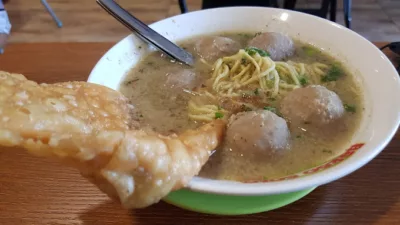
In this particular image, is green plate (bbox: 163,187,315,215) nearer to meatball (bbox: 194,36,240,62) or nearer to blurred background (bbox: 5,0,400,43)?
meatball (bbox: 194,36,240,62)

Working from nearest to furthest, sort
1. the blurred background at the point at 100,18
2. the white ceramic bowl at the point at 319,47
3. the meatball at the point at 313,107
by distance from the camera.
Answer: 1. the white ceramic bowl at the point at 319,47
2. the meatball at the point at 313,107
3. the blurred background at the point at 100,18

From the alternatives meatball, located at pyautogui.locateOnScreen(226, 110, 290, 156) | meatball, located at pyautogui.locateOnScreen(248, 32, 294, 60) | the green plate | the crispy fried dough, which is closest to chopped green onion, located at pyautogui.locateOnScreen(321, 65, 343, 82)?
meatball, located at pyautogui.locateOnScreen(248, 32, 294, 60)

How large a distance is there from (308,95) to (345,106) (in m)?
0.16

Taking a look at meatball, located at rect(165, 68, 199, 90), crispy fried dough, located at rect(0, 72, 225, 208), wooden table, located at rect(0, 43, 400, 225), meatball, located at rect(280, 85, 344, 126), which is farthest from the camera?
meatball, located at rect(165, 68, 199, 90)

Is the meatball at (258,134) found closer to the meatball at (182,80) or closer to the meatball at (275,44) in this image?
the meatball at (182,80)

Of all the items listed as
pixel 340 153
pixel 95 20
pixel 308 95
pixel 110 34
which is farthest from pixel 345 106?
pixel 95 20

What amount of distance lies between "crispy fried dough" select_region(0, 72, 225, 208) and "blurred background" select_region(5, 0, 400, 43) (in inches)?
109

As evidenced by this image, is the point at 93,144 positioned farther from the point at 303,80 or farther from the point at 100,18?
the point at 100,18

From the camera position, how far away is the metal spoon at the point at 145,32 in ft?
4.51

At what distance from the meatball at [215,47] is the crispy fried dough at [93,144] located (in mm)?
689

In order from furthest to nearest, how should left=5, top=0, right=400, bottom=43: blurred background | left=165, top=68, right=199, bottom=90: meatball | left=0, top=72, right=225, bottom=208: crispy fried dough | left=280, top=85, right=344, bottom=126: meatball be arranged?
left=5, top=0, right=400, bottom=43: blurred background
left=165, top=68, right=199, bottom=90: meatball
left=280, top=85, right=344, bottom=126: meatball
left=0, top=72, right=225, bottom=208: crispy fried dough

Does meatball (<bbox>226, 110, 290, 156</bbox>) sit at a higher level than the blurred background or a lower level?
higher

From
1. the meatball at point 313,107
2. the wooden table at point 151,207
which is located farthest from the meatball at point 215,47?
the wooden table at point 151,207

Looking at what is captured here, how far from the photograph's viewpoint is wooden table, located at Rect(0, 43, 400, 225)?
988 mm
